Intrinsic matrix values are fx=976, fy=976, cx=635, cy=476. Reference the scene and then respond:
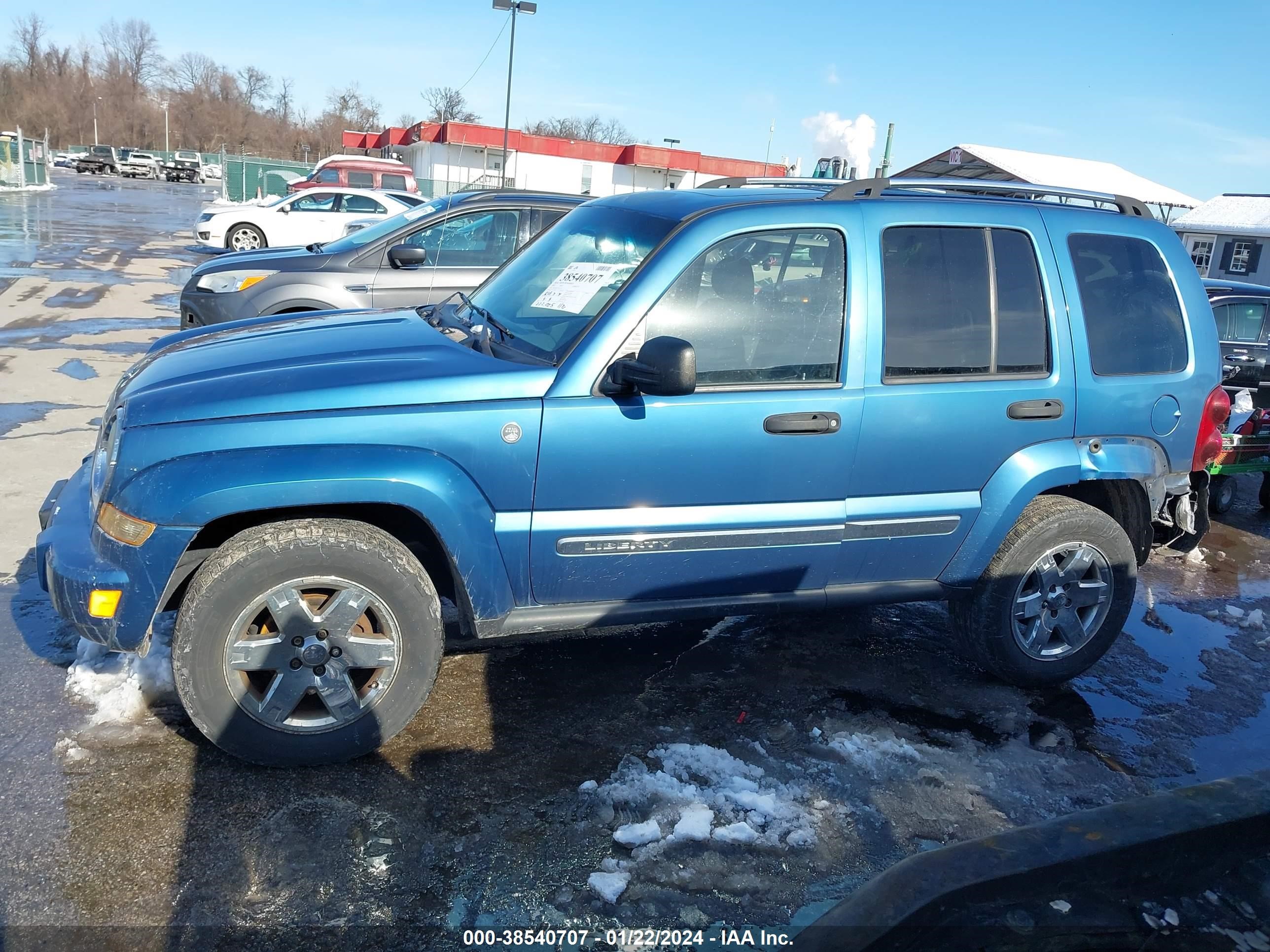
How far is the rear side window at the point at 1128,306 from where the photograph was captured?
4191 mm

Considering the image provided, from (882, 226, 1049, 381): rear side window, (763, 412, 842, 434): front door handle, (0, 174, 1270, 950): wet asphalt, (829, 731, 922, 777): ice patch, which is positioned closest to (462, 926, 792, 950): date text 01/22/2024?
(0, 174, 1270, 950): wet asphalt

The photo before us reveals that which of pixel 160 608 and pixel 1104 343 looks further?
pixel 1104 343

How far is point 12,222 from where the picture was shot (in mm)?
24484

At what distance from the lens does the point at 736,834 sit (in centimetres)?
318

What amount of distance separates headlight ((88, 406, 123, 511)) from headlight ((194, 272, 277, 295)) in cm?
416

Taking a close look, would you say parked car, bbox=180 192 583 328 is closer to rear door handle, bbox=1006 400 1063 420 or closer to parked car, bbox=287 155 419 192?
rear door handle, bbox=1006 400 1063 420

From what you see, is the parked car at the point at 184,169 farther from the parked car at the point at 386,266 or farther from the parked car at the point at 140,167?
the parked car at the point at 386,266

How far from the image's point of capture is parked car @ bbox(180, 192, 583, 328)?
734cm

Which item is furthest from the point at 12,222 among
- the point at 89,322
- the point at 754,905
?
the point at 754,905

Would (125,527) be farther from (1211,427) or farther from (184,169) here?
(184,169)

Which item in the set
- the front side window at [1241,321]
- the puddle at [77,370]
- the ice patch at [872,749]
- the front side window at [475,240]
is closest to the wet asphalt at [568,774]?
the ice patch at [872,749]

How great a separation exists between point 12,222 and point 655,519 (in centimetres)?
2697

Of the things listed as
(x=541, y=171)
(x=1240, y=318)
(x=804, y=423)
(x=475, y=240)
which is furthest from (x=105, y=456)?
(x=541, y=171)

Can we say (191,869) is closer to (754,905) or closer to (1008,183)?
(754,905)
